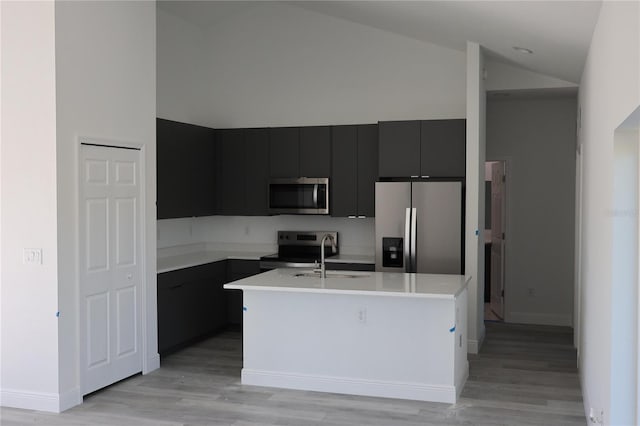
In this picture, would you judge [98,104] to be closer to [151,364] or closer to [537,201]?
[151,364]

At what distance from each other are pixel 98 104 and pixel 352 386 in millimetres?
2885

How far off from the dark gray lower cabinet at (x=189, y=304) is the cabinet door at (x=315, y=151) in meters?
1.39

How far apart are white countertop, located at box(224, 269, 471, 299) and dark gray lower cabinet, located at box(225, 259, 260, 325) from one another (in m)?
1.56

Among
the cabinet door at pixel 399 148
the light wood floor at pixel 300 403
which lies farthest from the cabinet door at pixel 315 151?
the light wood floor at pixel 300 403

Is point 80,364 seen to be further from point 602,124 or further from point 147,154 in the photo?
point 602,124

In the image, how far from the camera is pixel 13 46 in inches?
190

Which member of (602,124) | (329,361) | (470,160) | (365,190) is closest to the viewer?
(602,124)

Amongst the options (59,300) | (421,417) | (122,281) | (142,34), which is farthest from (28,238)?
(421,417)

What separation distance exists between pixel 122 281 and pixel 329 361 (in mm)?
1769

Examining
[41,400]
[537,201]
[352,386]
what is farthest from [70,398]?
[537,201]

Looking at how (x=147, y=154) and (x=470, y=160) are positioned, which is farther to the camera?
(x=470, y=160)

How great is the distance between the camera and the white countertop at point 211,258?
21.8 feet

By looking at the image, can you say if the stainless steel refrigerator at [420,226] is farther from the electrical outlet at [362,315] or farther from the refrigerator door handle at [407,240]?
the electrical outlet at [362,315]

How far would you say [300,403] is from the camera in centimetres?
496
